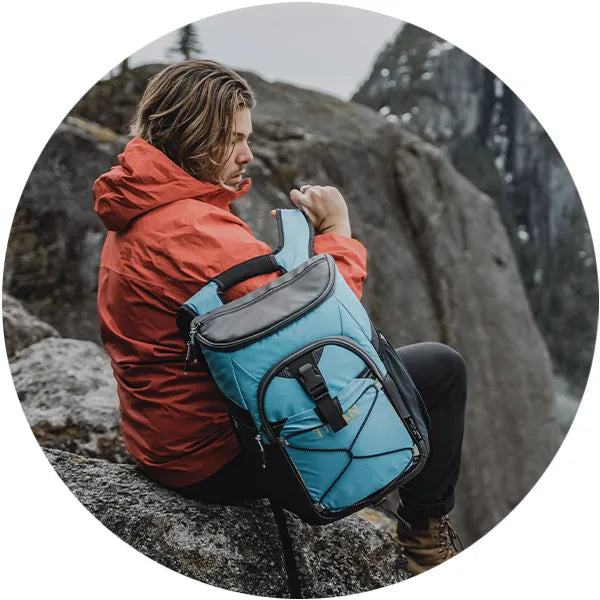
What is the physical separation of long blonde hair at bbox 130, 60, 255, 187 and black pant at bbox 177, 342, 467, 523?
2.00ft

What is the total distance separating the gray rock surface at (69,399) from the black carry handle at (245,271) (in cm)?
A: 96

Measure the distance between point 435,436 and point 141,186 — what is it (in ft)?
2.83

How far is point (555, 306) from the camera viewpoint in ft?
18.8

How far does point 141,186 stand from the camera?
4.12 feet

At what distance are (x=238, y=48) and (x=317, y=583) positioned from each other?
1.64 m

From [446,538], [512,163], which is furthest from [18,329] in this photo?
[512,163]

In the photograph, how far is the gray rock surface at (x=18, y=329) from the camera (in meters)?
2.27

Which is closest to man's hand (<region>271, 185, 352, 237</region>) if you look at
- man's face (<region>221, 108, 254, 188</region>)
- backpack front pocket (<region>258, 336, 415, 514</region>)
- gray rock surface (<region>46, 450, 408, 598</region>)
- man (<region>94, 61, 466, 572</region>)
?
man (<region>94, 61, 466, 572</region>)

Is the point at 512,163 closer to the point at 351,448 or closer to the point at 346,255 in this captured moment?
the point at 346,255

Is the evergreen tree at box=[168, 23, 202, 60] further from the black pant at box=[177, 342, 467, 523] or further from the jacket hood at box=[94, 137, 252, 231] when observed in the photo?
the black pant at box=[177, 342, 467, 523]

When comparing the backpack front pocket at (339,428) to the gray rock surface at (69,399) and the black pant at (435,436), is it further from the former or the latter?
the gray rock surface at (69,399)

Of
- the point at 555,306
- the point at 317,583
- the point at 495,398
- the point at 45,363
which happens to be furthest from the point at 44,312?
the point at 555,306

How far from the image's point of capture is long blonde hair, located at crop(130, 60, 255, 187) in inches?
50.9

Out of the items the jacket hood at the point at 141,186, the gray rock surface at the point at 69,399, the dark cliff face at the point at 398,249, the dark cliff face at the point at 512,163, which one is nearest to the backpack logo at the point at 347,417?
the jacket hood at the point at 141,186
